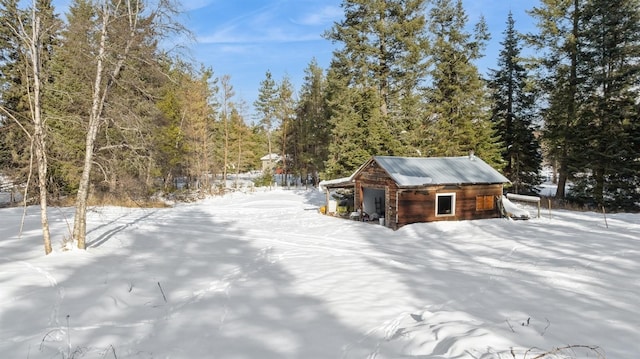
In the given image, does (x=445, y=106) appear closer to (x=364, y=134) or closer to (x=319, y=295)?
(x=364, y=134)

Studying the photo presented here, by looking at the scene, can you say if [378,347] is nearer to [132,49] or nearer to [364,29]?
[132,49]

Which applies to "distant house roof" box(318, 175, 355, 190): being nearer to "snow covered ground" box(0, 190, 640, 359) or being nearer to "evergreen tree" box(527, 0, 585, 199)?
"snow covered ground" box(0, 190, 640, 359)

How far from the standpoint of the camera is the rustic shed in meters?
17.2

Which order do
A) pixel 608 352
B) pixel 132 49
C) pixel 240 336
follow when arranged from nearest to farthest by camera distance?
pixel 608 352 < pixel 240 336 < pixel 132 49

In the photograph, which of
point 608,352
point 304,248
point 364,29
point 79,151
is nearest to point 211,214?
point 79,151

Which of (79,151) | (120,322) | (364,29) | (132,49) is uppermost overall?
(364,29)

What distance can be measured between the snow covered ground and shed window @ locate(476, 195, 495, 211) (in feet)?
11.8

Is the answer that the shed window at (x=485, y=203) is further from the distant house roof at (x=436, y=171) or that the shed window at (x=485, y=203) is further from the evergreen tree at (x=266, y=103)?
the evergreen tree at (x=266, y=103)

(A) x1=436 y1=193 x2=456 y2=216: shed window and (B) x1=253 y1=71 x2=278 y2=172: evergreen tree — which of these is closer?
(A) x1=436 y1=193 x2=456 y2=216: shed window

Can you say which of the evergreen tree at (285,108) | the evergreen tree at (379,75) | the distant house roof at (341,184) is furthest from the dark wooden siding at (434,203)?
the evergreen tree at (285,108)

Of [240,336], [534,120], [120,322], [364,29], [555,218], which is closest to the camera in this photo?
[240,336]

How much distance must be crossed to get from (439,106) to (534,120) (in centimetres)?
824

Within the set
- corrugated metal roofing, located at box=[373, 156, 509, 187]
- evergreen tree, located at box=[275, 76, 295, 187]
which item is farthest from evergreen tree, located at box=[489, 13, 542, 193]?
evergreen tree, located at box=[275, 76, 295, 187]

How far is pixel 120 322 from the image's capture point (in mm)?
6652
